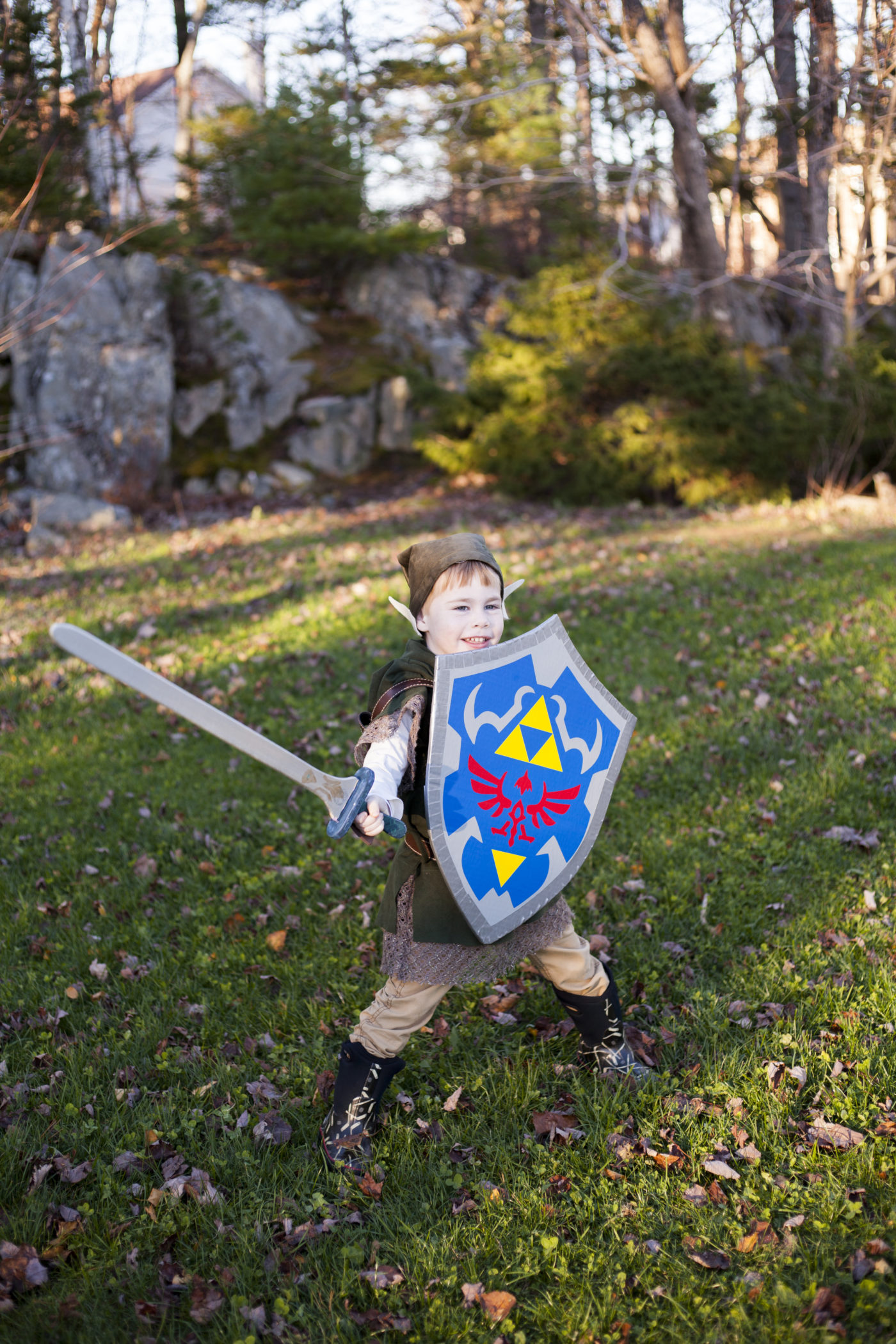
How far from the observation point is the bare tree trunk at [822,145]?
11.0 m

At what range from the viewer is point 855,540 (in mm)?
10180

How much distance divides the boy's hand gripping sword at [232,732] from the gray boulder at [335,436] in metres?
14.6

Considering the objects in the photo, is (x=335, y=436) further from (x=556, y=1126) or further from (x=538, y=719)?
(x=556, y=1126)

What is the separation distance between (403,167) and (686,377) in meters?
10.3

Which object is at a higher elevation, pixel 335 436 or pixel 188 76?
pixel 188 76

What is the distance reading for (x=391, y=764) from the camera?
95.7 inches

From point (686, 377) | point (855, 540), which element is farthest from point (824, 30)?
point (855, 540)

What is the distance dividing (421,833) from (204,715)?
712 millimetres

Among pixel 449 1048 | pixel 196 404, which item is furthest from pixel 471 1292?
pixel 196 404

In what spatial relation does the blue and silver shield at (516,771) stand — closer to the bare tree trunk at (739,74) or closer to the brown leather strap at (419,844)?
the brown leather strap at (419,844)

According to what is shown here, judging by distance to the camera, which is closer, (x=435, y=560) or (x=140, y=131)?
(x=435, y=560)

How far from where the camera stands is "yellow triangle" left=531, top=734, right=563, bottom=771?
257cm

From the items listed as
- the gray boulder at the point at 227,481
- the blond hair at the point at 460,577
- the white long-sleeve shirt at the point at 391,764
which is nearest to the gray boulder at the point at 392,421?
the gray boulder at the point at 227,481

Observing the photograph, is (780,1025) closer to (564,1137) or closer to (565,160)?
(564,1137)
